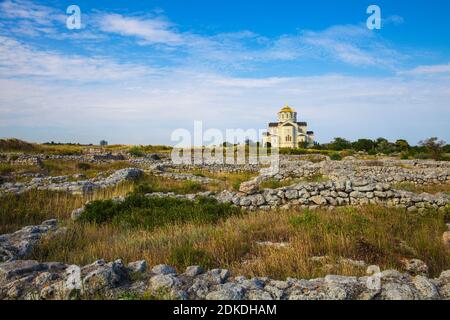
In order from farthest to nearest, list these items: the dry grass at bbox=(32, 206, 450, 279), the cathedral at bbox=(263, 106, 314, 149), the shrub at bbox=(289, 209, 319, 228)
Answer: the cathedral at bbox=(263, 106, 314, 149)
the shrub at bbox=(289, 209, 319, 228)
the dry grass at bbox=(32, 206, 450, 279)

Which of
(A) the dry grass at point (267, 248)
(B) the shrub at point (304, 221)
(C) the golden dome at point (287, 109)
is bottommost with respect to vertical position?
(A) the dry grass at point (267, 248)

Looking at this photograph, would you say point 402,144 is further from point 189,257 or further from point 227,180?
point 189,257

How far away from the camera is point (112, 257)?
19.8ft

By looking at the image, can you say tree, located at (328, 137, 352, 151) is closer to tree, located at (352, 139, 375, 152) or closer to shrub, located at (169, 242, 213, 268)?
tree, located at (352, 139, 375, 152)

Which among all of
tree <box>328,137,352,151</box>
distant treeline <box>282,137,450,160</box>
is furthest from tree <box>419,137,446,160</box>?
tree <box>328,137,352,151</box>

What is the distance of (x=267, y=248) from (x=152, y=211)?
438 cm

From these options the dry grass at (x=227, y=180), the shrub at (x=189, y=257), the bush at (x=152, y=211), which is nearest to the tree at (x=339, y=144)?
the dry grass at (x=227, y=180)

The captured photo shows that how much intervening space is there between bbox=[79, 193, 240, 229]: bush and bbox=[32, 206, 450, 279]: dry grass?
1.86 ft

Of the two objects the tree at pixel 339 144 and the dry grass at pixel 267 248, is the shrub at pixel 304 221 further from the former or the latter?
the tree at pixel 339 144

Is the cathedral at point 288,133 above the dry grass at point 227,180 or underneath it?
above

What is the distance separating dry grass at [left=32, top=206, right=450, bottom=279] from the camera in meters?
5.64

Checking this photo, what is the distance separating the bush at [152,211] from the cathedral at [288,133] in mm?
79145

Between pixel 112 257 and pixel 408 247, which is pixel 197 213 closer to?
pixel 112 257

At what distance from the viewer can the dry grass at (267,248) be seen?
5.64m
